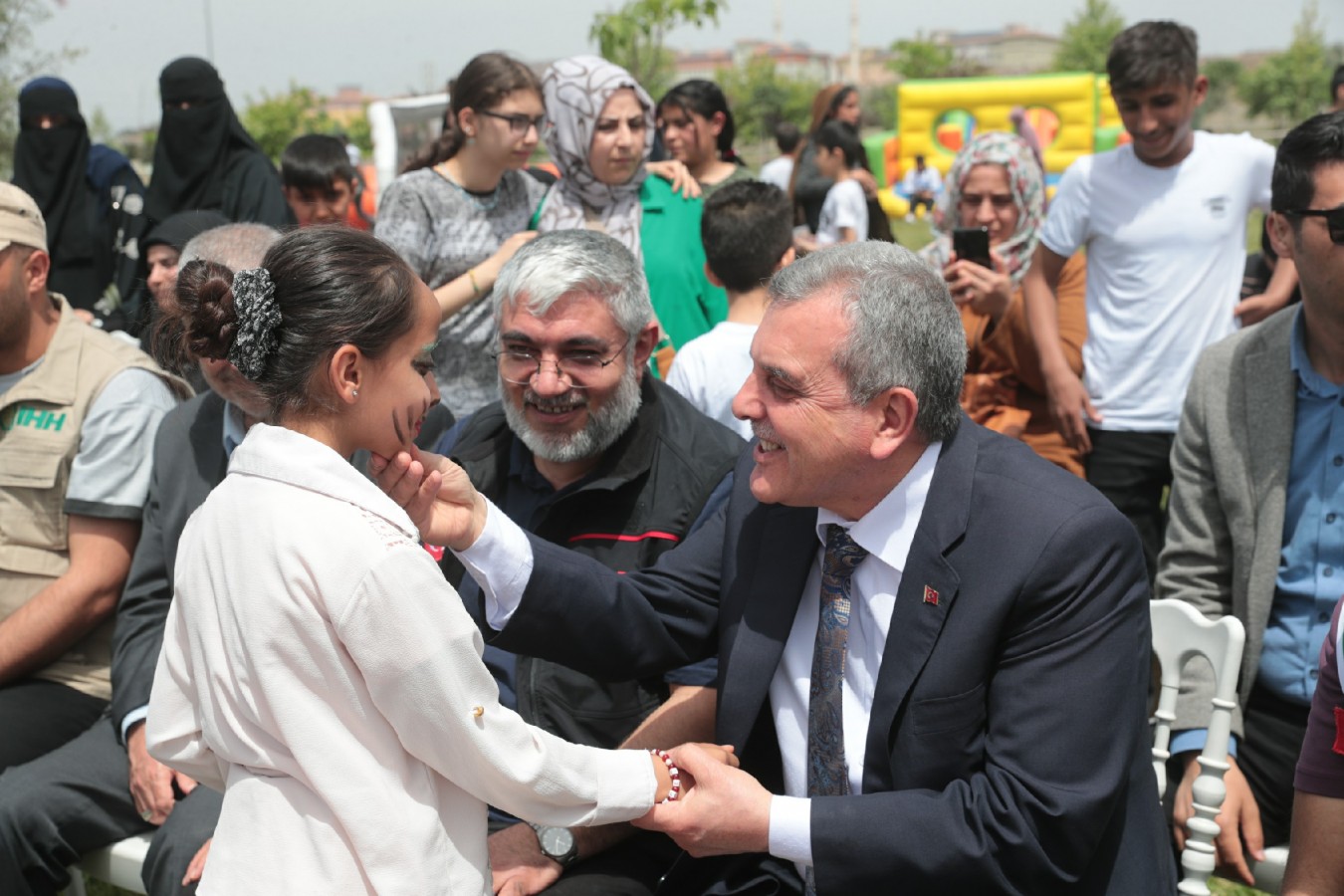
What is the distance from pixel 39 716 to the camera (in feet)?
11.4

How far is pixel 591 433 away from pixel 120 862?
1.71m

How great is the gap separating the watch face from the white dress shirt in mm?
468

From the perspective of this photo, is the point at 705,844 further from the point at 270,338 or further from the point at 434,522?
the point at 270,338

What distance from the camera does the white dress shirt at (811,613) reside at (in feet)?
7.54

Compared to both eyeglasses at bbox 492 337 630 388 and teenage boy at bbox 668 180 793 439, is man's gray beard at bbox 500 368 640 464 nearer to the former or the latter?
eyeglasses at bbox 492 337 630 388

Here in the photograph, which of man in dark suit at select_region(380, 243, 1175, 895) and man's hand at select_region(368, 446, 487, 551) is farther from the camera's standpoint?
man's hand at select_region(368, 446, 487, 551)

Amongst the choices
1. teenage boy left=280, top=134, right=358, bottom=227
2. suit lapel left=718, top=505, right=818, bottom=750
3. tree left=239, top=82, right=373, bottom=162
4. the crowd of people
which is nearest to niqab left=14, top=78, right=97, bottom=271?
teenage boy left=280, top=134, right=358, bottom=227

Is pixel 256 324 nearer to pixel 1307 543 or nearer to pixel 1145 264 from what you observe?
pixel 1307 543

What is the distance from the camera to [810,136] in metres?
9.38

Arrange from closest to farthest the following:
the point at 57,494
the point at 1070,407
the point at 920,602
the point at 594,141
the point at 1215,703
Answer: the point at 920,602, the point at 1215,703, the point at 57,494, the point at 1070,407, the point at 594,141

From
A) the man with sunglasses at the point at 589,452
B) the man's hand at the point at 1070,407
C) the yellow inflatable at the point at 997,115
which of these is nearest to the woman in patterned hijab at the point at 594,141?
the man's hand at the point at 1070,407

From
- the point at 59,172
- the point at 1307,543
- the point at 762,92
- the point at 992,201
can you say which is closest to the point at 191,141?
the point at 59,172

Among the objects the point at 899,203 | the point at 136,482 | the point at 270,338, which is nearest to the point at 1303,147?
the point at 270,338

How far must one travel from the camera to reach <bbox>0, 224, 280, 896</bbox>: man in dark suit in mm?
3168
